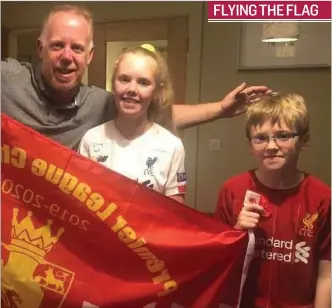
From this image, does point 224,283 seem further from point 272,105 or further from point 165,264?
point 272,105

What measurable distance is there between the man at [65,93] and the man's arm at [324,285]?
0.24m

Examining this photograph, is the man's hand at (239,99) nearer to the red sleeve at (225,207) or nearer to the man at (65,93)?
the man at (65,93)

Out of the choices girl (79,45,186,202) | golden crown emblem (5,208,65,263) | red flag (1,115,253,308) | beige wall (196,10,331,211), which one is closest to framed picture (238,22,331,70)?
beige wall (196,10,331,211)

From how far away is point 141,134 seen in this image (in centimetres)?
70

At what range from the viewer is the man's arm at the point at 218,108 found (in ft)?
2.26

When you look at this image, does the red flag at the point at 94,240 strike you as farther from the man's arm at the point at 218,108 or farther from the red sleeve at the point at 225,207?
the man's arm at the point at 218,108

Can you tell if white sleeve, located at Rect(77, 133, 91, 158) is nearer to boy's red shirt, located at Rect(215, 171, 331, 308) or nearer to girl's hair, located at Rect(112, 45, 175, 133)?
girl's hair, located at Rect(112, 45, 175, 133)

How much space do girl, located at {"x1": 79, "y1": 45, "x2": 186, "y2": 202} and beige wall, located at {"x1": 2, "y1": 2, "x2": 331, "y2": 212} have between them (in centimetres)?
3

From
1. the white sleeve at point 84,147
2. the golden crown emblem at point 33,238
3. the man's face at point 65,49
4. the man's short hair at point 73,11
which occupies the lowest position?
the golden crown emblem at point 33,238

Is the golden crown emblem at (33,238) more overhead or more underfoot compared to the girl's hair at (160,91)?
more underfoot

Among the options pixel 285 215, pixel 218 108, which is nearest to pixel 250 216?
pixel 285 215

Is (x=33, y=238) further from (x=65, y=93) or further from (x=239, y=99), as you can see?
(x=239, y=99)

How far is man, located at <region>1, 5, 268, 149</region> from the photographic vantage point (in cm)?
69

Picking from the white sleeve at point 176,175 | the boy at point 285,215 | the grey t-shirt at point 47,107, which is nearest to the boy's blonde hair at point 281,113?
the boy at point 285,215
